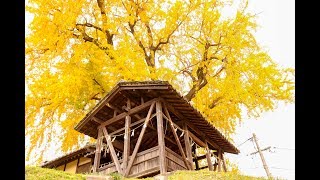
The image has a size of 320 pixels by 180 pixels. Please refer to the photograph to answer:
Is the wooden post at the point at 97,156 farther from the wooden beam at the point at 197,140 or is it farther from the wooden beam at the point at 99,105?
the wooden beam at the point at 197,140

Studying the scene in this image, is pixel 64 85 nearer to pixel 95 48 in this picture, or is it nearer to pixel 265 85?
pixel 95 48

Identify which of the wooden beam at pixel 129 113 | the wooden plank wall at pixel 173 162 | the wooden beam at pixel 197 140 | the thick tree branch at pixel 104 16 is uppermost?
the thick tree branch at pixel 104 16

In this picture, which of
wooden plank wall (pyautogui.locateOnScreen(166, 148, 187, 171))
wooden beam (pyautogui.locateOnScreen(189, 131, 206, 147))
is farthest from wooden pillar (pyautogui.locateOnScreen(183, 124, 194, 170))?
wooden beam (pyautogui.locateOnScreen(189, 131, 206, 147))

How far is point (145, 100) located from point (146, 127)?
1.16 metres

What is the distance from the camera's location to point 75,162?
61.6 feet

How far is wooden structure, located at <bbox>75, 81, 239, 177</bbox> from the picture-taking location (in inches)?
494

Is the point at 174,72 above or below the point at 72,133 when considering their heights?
above

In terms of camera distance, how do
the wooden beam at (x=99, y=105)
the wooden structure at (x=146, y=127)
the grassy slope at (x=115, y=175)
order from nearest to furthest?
the grassy slope at (x=115, y=175) → the wooden structure at (x=146, y=127) → the wooden beam at (x=99, y=105)

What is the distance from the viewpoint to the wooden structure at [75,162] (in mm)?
17922

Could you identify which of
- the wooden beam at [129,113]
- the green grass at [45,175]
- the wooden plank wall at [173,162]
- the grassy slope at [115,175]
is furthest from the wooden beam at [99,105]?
the green grass at [45,175]

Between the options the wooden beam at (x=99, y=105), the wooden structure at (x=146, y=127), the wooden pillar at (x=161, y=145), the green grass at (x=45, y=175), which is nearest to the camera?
the green grass at (x=45, y=175)
